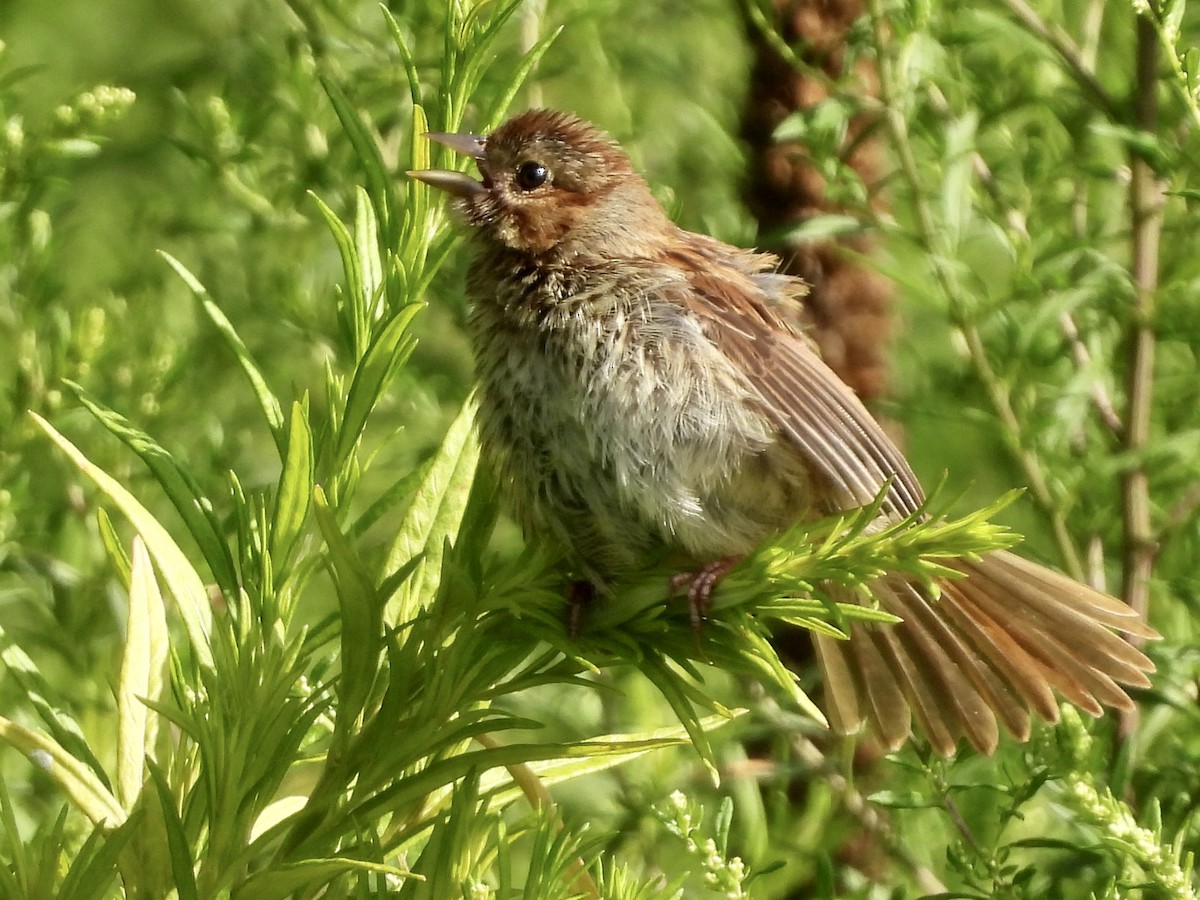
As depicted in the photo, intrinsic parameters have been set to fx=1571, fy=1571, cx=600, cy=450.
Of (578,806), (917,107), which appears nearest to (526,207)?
(917,107)

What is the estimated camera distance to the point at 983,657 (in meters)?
2.46

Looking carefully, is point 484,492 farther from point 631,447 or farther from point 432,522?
point 631,447

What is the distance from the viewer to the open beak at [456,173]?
185 centimetres

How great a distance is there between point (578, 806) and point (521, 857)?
499 mm

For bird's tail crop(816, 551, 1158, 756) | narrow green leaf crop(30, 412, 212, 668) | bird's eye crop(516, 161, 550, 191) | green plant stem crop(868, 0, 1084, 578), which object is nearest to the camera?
narrow green leaf crop(30, 412, 212, 668)

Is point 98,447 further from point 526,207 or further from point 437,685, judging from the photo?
point 437,685

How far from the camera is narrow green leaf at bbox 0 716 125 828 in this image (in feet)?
5.24

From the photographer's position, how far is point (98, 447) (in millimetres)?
3039

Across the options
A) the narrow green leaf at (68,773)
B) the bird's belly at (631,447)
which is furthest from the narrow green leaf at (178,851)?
the bird's belly at (631,447)

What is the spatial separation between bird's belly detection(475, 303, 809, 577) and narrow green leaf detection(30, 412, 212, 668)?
89 cm

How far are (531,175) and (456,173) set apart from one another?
73 centimetres

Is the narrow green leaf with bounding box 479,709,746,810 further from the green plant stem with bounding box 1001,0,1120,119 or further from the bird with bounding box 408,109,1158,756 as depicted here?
the green plant stem with bounding box 1001,0,1120,119

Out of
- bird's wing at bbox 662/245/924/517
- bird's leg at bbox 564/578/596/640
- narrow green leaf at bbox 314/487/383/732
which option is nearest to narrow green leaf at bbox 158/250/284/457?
narrow green leaf at bbox 314/487/383/732

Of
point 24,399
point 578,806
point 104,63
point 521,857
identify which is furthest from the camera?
point 104,63
